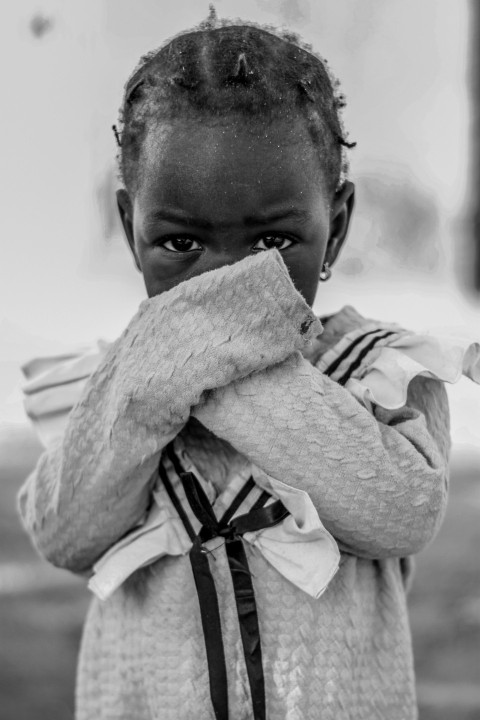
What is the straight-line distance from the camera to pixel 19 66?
7.03 feet

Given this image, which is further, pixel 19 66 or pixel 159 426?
pixel 19 66

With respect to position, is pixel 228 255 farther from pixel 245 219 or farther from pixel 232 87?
pixel 232 87

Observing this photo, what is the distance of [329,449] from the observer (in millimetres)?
854

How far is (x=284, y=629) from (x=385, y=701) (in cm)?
17

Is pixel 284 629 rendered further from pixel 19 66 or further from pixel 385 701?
pixel 19 66

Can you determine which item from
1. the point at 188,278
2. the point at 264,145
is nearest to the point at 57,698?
the point at 188,278

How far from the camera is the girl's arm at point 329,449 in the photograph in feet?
2.80

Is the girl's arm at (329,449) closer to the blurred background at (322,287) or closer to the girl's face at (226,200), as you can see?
the girl's face at (226,200)

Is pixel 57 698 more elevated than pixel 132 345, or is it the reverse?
pixel 132 345

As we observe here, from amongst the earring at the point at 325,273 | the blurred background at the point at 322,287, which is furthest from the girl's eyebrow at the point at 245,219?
the blurred background at the point at 322,287

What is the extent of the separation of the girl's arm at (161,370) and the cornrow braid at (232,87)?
179 mm

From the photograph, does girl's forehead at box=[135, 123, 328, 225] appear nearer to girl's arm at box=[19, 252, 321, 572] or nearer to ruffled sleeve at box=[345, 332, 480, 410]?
girl's arm at box=[19, 252, 321, 572]

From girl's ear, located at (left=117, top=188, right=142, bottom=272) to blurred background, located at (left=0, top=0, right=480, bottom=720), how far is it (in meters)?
0.08

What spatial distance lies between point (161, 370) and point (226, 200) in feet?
0.63
